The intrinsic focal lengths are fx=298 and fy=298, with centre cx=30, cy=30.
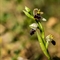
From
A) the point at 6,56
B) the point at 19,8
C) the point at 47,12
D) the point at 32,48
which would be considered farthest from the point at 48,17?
the point at 6,56

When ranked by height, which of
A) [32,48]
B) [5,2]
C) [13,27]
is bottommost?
[32,48]

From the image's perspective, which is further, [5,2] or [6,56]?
[5,2]

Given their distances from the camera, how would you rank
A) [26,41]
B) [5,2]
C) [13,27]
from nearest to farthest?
[26,41], [13,27], [5,2]

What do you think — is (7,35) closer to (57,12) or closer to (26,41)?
(26,41)

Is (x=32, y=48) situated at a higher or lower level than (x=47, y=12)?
lower

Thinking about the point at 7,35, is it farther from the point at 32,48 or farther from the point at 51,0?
the point at 51,0

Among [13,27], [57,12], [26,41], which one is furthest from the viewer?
[57,12]

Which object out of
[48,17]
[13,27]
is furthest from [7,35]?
[48,17]
